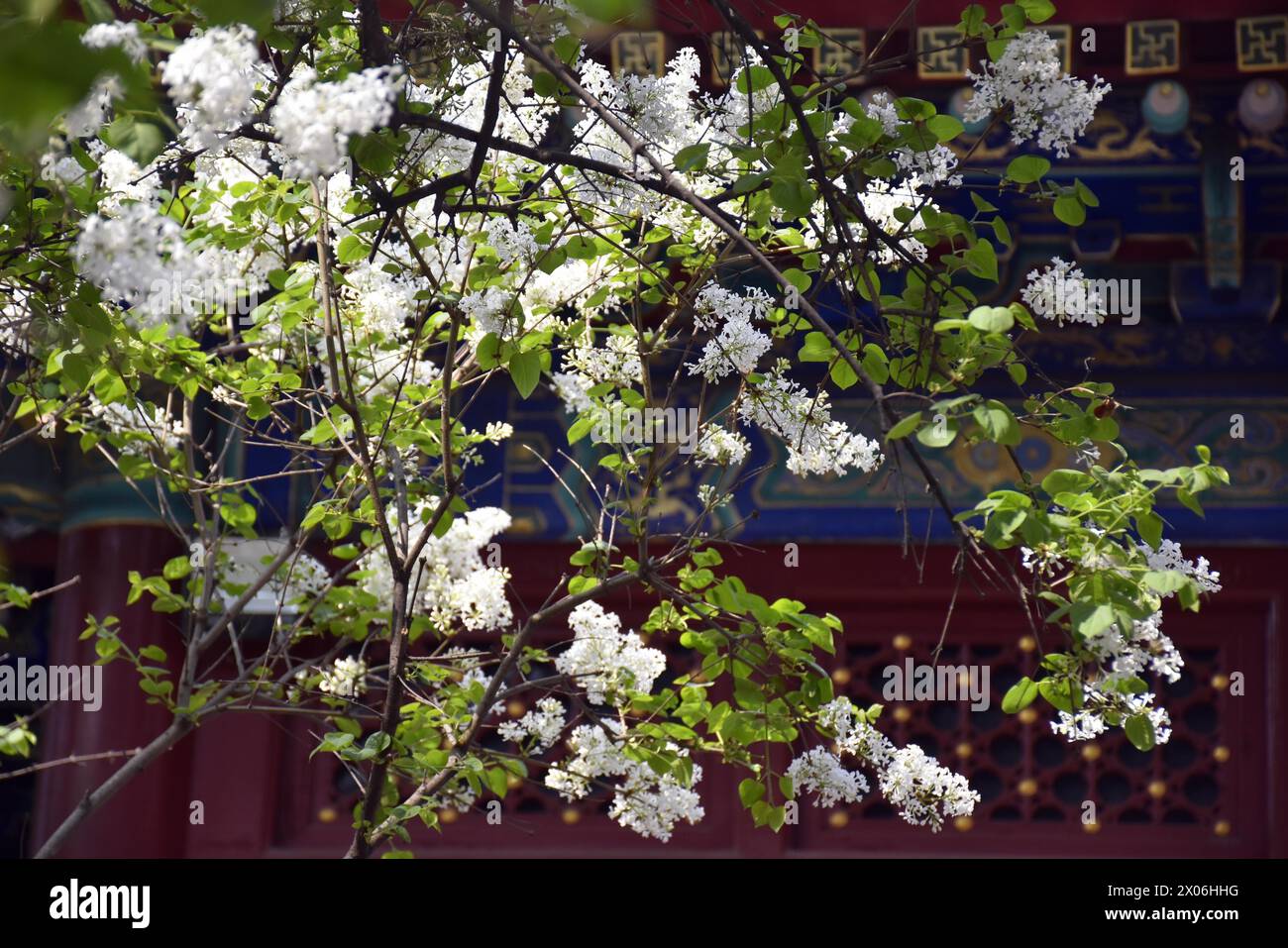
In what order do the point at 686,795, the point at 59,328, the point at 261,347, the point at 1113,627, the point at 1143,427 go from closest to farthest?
the point at 1113,627 < the point at 59,328 < the point at 686,795 < the point at 261,347 < the point at 1143,427

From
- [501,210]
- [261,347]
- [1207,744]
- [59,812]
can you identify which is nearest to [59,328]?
[501,210]

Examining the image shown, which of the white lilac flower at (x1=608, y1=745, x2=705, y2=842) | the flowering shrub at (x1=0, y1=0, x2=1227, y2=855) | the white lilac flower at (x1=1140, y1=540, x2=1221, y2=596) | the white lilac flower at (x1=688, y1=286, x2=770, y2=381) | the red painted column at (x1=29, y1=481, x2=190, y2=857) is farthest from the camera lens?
the red painted column at (x1=29, y1=481, x2=190, y2=857)

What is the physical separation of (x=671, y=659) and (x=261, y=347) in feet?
6.50

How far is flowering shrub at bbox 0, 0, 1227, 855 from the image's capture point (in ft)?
6.57

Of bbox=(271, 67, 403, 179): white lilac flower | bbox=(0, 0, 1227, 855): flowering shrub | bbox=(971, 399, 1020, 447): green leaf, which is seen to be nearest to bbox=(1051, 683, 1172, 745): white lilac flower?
bbox=(0, 0, 1227, 855): flowering shrub

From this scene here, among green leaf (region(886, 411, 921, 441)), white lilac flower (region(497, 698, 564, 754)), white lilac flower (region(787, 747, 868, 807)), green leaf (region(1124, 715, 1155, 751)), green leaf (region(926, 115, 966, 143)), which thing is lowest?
white lilac flower (region(787, 747, 868, 807))

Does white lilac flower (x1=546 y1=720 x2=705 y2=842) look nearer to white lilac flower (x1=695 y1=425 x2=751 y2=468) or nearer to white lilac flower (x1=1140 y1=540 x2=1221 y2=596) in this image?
white lilac flower (x1=695 y1=425 x2=751 y2=468)

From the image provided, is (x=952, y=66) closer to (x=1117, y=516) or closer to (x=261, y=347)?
(x=261, y=347)

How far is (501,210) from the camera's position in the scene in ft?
7.77

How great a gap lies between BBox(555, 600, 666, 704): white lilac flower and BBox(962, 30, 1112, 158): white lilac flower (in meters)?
Result: 1.27

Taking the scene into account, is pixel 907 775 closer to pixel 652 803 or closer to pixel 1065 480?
pixel 652 803

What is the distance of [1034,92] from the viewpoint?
8.12 feet

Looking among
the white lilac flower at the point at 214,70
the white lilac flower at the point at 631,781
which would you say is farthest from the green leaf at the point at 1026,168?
the white lilac flower at the point at 631,781

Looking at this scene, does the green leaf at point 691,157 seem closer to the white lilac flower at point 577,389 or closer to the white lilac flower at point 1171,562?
the white lilac flower at point 1171,562
